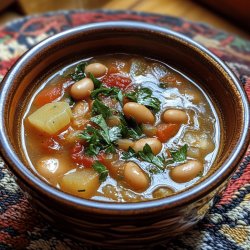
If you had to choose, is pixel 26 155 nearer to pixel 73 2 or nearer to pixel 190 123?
pixel 190 123

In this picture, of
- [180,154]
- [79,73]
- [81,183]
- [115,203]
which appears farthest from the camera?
[79,73]

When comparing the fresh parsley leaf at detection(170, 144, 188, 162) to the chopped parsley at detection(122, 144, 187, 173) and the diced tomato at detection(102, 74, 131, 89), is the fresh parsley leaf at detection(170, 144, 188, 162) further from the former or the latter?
the diced tomato at detection(102, 74, 131, 89)

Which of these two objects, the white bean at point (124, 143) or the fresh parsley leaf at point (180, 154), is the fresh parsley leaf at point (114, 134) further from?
the fresh parsley leaf at point (180, 154)

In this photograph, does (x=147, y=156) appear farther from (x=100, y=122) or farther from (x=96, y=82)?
(x=96, y=82)

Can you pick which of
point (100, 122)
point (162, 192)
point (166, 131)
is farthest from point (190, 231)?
point (100, 122)

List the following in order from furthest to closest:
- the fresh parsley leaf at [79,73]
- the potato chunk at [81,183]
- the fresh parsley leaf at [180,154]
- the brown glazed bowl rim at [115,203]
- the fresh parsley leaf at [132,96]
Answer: the fresh parsley leaf at [79,73], the fresh parsley leaf at [132,96], the fresh parsley leaf at [180,154], the potato chunk at [81,183], the brown glazed bowl rim at [115,203]

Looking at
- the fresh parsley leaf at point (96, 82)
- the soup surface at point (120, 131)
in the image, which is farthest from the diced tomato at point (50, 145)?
the fresh parsley leaf at point (96, 82)

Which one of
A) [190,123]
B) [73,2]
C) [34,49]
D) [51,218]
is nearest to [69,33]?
[34,49]
